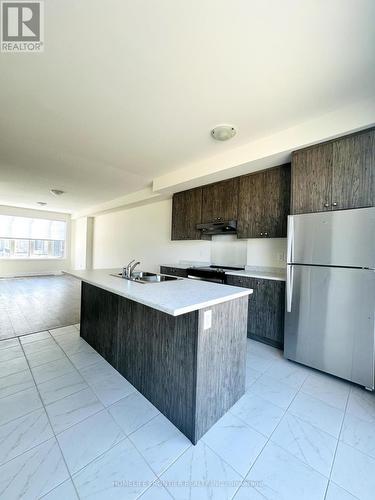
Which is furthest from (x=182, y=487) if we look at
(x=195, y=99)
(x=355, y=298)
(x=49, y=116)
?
(x=49, y=116)

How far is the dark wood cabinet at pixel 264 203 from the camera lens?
2.86 meters

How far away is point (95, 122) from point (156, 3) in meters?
1.43

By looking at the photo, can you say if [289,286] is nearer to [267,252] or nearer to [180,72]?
[267,252]

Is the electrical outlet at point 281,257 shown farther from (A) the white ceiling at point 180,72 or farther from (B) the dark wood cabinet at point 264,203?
(A) the white ceiling at point 180,72

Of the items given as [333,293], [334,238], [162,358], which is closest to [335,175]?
[334,238]

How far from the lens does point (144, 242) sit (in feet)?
19.0

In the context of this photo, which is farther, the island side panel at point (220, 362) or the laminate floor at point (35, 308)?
the laminate floor at point (35, 308)

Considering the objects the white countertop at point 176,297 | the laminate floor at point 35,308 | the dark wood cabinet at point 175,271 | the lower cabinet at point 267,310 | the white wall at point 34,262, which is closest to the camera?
the white countertop at point 176,297

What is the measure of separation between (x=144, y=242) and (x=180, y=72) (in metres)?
4.43

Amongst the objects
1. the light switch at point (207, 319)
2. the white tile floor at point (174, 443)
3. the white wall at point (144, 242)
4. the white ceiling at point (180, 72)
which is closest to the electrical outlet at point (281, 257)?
the white wall at point (144, 242)

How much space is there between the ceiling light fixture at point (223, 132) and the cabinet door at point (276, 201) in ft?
2.75

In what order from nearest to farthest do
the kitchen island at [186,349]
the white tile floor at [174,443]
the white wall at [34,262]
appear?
the white tile floor at [174,443] → the kitchen island at [186,349] → the white wall at [34,262]

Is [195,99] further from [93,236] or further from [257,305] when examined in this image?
[93,236]
